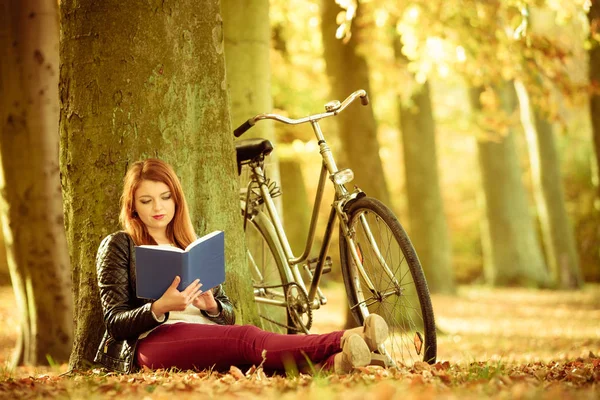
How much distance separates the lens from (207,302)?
14.1ft

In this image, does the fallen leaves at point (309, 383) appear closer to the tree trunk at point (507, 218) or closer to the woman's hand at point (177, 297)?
the woman's hand at point (177, 297)

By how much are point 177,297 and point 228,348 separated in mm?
442

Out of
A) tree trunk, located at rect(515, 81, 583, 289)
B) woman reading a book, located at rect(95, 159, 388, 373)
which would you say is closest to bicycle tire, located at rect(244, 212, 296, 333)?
woman reading a book, located at rect(95, 159, 388, 373)

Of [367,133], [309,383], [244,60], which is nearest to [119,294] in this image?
[309,383]

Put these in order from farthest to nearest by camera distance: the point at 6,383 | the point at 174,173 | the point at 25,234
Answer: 1. the point at 25,234
2. the point at 174,173
3. the point at 6,383

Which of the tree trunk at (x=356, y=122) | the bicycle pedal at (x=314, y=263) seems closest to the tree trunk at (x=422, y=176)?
the tree trunk at (x=356, y=122)

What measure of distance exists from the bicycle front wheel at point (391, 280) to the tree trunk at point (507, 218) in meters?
13.5

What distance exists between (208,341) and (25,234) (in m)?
3.42

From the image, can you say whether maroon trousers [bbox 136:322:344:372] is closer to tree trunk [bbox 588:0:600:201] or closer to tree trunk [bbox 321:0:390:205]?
tree trunk [bbox 321:0:390:205]

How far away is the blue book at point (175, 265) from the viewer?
3.79m

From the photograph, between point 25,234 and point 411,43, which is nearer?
point 25,234

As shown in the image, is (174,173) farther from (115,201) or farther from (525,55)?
(525,55)

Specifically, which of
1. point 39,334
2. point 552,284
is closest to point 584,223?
point 552,284

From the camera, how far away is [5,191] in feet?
22.9
